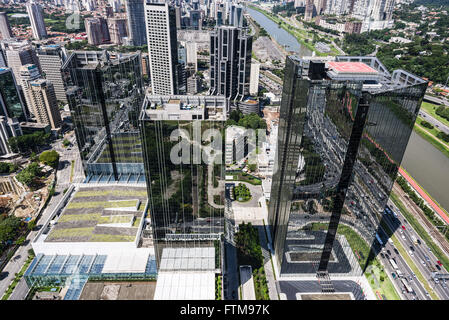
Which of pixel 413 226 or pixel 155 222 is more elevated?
pixel 155 222

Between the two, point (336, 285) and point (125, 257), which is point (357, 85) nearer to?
point (336, 285)

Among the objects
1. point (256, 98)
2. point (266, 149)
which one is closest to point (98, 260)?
point (266, 149)

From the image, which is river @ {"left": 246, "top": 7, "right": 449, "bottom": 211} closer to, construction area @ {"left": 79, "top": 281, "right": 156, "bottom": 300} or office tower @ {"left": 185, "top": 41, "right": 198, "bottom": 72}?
construction area @ {"left": 79, "top": 281, "right": 156, "bottom": 300}

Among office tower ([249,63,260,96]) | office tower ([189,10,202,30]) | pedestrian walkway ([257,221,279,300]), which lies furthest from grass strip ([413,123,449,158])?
office tower ([189,10,202,30])

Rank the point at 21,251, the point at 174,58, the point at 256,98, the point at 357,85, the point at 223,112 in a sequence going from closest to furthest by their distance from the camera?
1. the point at 357,85
2. the point at 223,112
3. the point at 21,251
4. the point at 174,58
5. the point at 256,98

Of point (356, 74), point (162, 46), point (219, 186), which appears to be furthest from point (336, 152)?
point (162, 46)

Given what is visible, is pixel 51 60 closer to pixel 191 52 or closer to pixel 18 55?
pixel 18 55

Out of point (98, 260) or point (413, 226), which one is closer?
point (98, 260)
